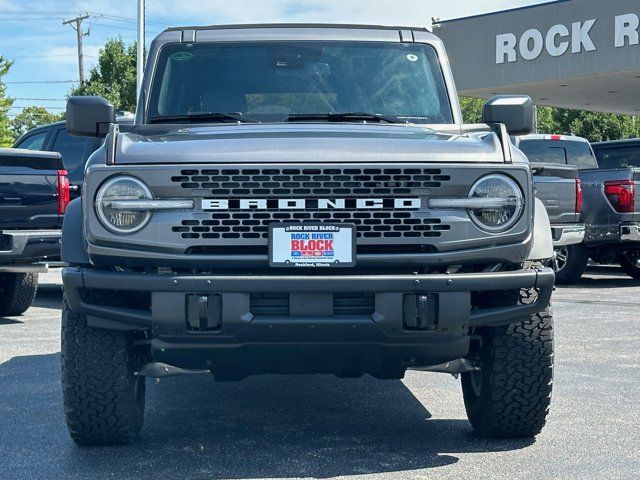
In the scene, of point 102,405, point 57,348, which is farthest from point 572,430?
point 57,348

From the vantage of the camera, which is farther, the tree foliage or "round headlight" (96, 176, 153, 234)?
the tree foliage

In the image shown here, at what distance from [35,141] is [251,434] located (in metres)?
9.02

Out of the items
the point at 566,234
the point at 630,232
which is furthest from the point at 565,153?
the point at 566,234

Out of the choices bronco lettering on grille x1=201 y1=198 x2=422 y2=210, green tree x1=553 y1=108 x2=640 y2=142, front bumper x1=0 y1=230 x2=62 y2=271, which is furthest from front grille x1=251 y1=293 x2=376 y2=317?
green tree x1=553 y1=108 x2=640 y2=142

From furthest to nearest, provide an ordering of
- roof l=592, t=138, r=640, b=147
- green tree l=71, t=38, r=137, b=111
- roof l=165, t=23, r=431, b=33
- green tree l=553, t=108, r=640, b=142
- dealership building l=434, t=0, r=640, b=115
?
1. green tree l=71, t=38, r=137, b=111
2. green tree l=553, t=108, r=640, b=142
3. dealership building l=434, t=0, r=640, b=115
4. roof l=592, t=138, r=640, b=147
5. roof l=165, t=23, r=431, b=33

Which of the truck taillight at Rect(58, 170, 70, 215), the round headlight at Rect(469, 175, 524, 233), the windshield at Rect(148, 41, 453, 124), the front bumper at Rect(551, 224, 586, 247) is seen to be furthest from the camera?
the front bumper at Rect(551, 224, 586, 247)

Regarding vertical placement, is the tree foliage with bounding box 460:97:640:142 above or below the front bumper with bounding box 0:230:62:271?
above

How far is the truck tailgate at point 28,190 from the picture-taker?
9.75 metres

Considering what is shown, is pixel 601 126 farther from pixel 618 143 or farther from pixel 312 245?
pixel 312 245

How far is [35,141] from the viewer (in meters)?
13.6

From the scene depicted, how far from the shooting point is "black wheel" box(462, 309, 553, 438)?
4949 millimetres

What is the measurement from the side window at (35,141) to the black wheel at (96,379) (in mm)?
8872

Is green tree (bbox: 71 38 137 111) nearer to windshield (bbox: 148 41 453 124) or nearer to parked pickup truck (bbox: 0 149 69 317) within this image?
parked pickup truck (bbox: 0 149 69 317)

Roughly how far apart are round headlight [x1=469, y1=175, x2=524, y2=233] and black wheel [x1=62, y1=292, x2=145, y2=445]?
164cm
